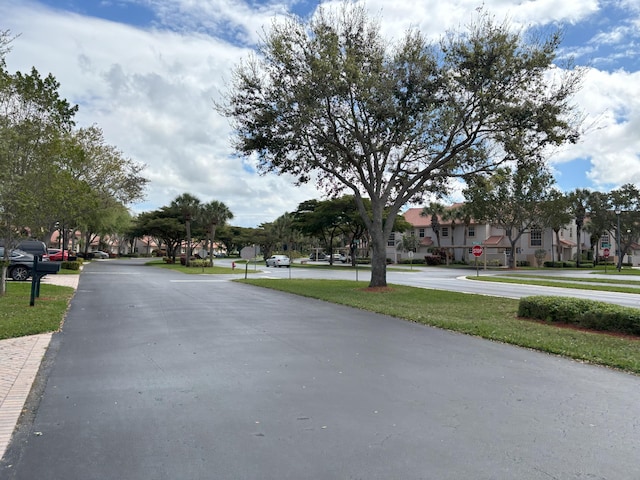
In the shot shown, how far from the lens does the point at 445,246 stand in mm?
70438

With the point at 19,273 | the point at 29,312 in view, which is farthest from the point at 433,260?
the point at 29,312

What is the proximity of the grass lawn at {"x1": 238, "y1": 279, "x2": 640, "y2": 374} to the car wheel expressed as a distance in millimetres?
12373

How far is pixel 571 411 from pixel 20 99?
52.7ft

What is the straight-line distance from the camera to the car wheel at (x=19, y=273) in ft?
72.4

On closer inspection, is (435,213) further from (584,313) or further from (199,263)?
(584,313)

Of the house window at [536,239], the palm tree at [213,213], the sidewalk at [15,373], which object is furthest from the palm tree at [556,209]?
the sidewalk at [15,373]

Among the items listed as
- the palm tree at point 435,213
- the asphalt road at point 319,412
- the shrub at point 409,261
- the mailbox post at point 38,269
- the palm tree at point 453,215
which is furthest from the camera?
the shrub at point 409,261

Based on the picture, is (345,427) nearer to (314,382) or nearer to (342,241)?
Result: (314,382)

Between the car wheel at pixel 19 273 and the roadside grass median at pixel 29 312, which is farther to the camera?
the car wheel at pixel 19 273

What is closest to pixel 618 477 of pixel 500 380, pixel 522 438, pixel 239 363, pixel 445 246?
pixel 522 438

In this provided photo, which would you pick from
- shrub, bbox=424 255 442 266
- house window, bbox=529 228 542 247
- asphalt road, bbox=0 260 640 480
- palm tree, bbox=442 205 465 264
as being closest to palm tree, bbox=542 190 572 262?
house window, bbox=529 228 542 247

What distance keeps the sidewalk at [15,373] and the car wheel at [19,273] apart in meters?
15.3

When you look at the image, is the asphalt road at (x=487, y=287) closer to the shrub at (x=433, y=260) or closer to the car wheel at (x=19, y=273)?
the car wheel at (x=19, y=273)

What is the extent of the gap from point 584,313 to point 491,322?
6.26 ft
